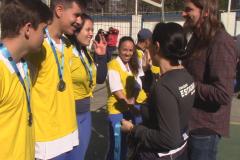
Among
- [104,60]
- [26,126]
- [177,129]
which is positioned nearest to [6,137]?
[26,126]

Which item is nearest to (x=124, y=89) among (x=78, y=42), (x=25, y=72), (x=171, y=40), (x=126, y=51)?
(x=126, y=51)

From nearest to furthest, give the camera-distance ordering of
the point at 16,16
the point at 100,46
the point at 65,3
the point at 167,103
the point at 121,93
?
the point at 16,16 → the point at 167,103 → the point at 65,3 → the point at 100,46 → the point at 121,93

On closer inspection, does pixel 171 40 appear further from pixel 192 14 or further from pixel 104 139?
pixel 104 139

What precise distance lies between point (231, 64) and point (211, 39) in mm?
228

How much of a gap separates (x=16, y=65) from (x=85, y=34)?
152cm

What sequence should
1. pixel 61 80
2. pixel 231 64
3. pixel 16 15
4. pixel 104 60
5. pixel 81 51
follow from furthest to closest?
pixel 104 60 < pixel 81 51 < pixel 61 80 < pixel 231 64 < pixel 16 15

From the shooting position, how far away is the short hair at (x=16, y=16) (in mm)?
2406

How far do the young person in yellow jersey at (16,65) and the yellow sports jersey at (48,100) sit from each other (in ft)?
1.26

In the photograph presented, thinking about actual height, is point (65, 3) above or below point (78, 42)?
above

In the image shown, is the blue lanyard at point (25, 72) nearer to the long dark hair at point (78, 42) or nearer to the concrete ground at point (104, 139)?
the long dark hair at point (78, 42)

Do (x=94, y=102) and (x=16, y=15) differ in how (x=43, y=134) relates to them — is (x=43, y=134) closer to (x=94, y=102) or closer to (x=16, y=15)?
(x=16, y=15)

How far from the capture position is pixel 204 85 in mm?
2922

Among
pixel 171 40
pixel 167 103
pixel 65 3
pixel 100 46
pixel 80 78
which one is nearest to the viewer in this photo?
pixel 167 103

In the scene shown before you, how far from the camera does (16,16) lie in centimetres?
240
